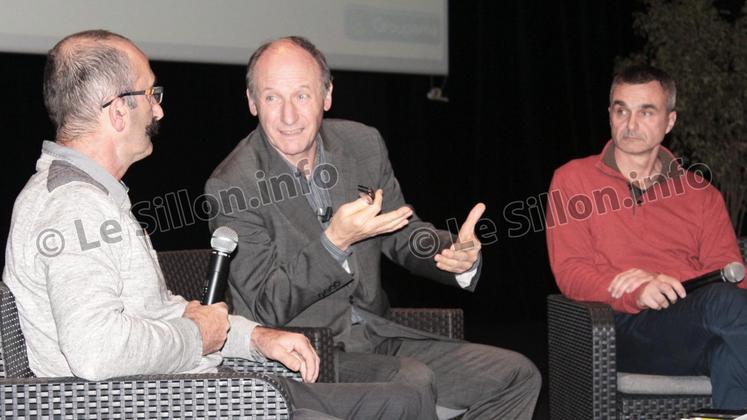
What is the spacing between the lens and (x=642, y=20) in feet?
19.1

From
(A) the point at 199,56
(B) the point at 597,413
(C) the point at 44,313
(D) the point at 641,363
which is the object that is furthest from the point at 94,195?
(A) the point at 199,56

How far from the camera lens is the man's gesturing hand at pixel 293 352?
6.88ft

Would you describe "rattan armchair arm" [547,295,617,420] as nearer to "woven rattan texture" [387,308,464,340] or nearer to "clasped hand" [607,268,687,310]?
"clasped hand" [607,268,687,310]

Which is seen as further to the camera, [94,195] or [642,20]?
[642,20]

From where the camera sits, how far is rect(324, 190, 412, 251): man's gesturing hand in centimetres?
223

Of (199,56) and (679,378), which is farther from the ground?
(199,56)

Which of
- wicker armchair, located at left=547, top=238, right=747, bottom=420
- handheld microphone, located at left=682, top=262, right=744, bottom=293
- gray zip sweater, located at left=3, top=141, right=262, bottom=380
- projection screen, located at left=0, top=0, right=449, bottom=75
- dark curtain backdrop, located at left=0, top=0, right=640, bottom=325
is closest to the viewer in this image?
gray zip sweater, located at left=3, top=141, right=262, bottom=380

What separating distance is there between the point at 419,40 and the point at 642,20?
173 cm

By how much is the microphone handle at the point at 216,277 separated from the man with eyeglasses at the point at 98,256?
4cm

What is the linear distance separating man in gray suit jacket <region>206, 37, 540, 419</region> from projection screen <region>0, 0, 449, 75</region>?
1.43m

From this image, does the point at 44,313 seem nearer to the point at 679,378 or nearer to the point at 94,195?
the point at 94,195

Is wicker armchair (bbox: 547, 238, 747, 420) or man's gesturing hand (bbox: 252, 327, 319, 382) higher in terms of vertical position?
man's gesturing hand (bbox: 252, 327, 319, 382)

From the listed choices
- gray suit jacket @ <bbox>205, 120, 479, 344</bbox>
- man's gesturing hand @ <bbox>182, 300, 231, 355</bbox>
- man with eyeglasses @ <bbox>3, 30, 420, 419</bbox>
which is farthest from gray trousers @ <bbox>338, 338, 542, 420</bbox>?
man's gesturing hand @ <bbox>182, 300, 231, 355</bbox>

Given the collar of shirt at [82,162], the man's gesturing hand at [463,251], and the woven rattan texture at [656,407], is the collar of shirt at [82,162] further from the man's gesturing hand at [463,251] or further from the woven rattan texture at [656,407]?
the woven rattan texture at [656,407]
